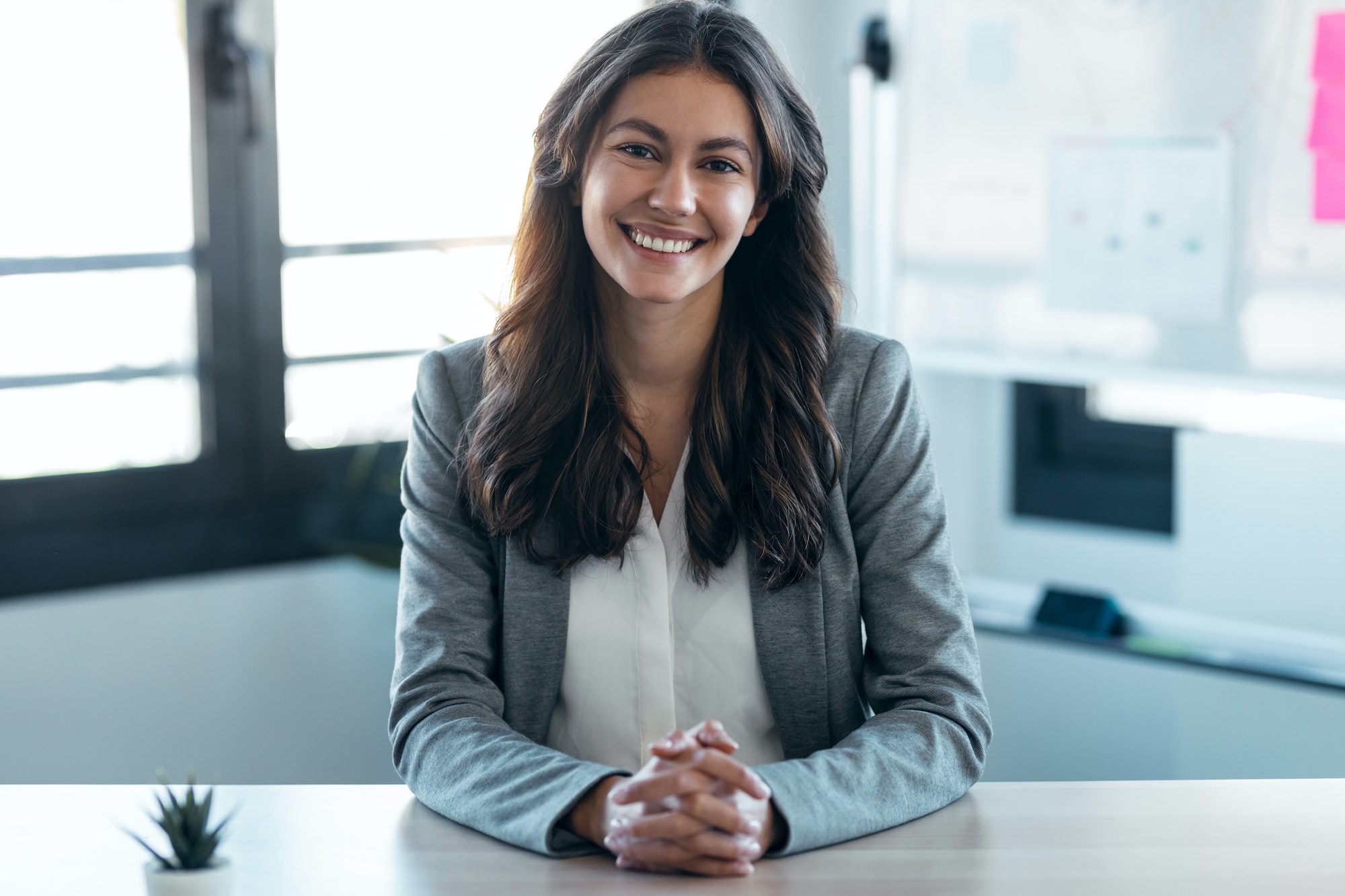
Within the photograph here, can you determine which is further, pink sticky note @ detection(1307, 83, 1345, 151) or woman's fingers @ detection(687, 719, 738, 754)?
pink sticky note @ detection(1307, 83, 1345, 151)

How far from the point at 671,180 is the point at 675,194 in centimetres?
2

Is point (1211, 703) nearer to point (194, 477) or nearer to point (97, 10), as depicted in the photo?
point (194, 477)

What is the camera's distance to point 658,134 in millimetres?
1414

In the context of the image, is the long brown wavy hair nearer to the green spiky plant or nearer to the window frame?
the green spiky plant

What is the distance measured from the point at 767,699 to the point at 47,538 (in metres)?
1.67

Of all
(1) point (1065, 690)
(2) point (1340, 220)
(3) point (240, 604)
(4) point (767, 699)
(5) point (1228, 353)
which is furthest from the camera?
(3) point (240, 604)

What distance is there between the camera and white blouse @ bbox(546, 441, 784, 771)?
1.44 metres

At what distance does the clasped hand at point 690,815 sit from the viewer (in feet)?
3.53

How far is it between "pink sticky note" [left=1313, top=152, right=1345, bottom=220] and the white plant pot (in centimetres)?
178

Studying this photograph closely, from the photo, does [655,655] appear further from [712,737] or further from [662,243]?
[662,243]

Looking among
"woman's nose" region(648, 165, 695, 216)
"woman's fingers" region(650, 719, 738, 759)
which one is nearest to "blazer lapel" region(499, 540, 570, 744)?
"woman's fingers" region(650, 719, 738, 759)

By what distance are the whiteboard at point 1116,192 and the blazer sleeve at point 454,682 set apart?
123cm

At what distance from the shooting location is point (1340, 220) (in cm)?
195

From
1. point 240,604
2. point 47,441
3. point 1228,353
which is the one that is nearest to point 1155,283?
point 1228,353
